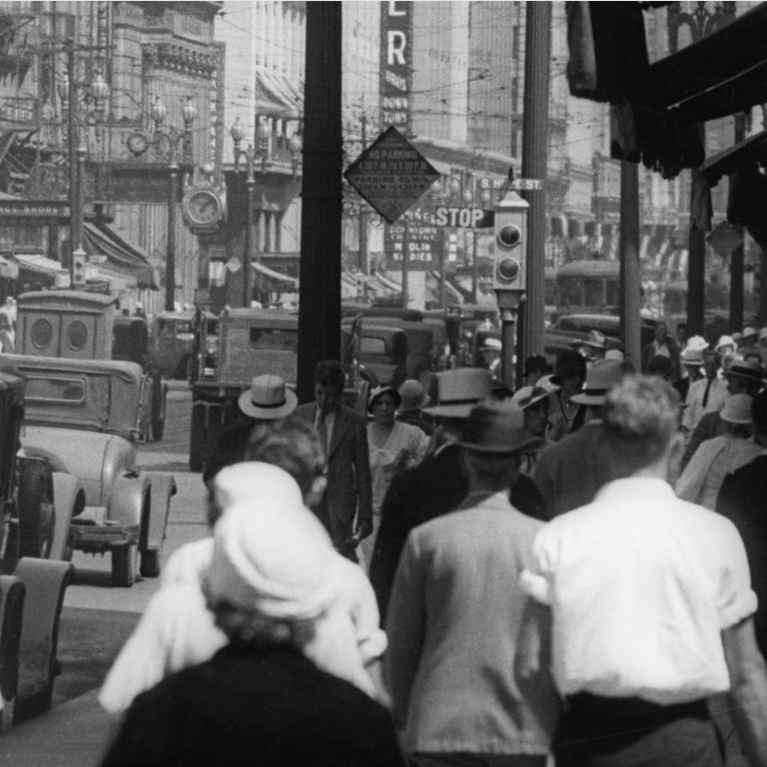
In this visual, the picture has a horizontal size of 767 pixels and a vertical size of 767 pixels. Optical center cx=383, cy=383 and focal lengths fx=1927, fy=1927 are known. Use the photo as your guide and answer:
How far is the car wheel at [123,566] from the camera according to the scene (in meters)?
13.7

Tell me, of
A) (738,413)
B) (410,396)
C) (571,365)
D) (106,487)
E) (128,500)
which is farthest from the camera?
(106,487)

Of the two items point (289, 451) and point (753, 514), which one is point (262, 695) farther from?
point (753, 514)

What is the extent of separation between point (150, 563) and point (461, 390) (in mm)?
8015

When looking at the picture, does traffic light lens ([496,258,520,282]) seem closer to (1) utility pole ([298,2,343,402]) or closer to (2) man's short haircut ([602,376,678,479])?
(1) utility pole ([298,2,343,402])

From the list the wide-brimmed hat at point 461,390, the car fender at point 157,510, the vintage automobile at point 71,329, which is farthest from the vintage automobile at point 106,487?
the vintage automobile at point 71,329

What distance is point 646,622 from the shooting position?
4.29 metres

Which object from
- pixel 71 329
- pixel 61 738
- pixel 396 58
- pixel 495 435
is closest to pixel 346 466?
pixel 61 738

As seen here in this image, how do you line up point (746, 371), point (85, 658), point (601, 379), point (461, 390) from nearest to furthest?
point (461, 390) < point (601, 379) < point (746, 371) < point (85, 658)

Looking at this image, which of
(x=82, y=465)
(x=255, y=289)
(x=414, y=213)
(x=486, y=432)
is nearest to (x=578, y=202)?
(x=255, y=289)

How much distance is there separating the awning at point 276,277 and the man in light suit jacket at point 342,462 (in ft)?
249

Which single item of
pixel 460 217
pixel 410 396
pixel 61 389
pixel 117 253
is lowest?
pixel 61 389

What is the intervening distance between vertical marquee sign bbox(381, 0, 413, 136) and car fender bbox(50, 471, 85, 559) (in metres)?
79.1

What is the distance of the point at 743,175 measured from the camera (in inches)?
473

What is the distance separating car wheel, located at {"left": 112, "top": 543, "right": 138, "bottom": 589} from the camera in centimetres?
1368
